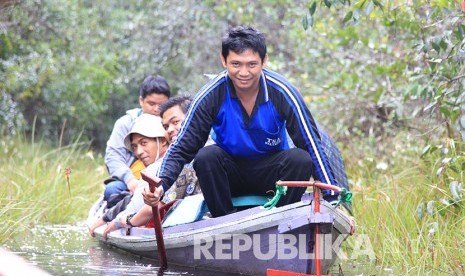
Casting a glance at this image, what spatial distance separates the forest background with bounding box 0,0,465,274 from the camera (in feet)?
20.0

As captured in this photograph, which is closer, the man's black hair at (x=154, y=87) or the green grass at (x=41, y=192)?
the green grass at (x=41, y=192)

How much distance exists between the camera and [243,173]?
592cm

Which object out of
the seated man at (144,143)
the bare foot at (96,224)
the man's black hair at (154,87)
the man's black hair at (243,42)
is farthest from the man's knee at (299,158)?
the man's black hair at (154,87)

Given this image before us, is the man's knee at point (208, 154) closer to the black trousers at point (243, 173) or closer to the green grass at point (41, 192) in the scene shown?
the black trousers at point (243, 173)

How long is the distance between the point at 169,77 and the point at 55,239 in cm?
814

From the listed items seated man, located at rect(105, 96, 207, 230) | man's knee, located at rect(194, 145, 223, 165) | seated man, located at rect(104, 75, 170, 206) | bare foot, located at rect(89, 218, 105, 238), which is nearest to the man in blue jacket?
man's knee, located at rect(194, 145, 223, 165)

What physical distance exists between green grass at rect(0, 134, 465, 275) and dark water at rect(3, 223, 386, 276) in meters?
0.11

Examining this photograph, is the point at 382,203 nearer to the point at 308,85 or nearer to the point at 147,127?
the point at 147,127

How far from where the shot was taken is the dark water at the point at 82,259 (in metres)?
5.98

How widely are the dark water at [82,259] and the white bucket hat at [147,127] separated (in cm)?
100

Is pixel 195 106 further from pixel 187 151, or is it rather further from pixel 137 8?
pixel 137 8

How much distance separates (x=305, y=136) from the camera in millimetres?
5641

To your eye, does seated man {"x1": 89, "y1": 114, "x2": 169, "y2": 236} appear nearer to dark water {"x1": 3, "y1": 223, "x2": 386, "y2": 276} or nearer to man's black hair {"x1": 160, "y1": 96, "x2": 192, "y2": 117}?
dark water {"x1": 3, "y1": 223, "x2": 386, "y2": 276}

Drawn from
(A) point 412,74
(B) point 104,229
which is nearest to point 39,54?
(B) point 104,229
